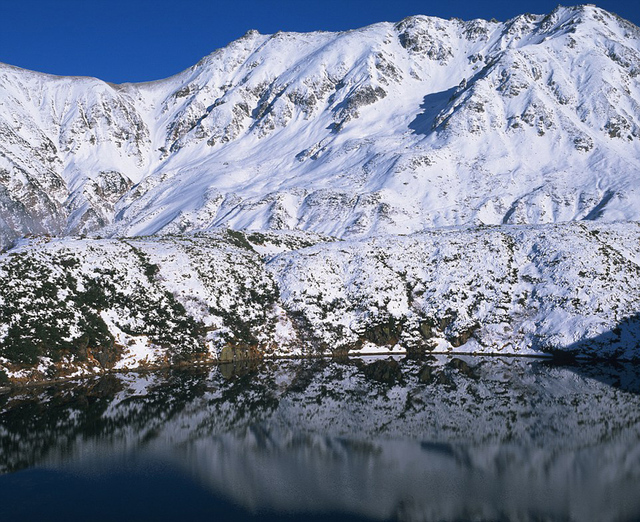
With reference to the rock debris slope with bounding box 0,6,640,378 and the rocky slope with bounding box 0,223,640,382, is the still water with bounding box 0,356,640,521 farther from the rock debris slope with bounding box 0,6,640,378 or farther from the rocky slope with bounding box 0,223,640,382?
the rock debris slope with bounding box 0,6,640,378

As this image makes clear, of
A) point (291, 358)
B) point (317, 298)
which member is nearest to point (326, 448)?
point (291, 358)

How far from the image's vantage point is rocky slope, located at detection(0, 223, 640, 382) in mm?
49188

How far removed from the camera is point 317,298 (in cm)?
6094

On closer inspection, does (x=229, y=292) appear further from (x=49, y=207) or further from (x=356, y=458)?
(x=49, y=207)

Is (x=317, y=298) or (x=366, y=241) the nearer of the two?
(x=317, y=298)

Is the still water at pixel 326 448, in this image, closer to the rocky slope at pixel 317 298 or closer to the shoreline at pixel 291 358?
the shoreline at pixel 291 358

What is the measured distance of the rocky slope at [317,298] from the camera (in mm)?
49188

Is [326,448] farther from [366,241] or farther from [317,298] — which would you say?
[366,241]

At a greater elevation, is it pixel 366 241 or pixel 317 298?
pixel 366 241

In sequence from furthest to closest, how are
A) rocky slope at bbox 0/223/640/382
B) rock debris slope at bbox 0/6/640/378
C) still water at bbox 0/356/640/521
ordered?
rock debris slope at bbox 0/6/640/378 < rocky slope at bbox 0/223/640/382 < still water at bbox 0/356/640/521

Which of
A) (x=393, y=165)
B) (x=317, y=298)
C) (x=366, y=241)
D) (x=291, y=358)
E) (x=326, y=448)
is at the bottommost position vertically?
(x=326, y=448)

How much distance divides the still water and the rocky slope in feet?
19.6

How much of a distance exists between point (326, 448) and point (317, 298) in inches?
1273

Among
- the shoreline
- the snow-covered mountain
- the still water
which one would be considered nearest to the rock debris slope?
the shoreline
